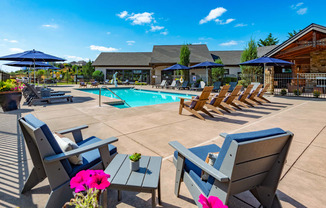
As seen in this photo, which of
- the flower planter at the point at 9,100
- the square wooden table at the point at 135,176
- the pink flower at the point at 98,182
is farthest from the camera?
the flower planter at the point at 9,100

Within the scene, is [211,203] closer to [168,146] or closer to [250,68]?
[168,146]

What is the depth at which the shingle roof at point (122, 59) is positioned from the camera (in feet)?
94.0

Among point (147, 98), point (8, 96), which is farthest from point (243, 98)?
point (8, 96)

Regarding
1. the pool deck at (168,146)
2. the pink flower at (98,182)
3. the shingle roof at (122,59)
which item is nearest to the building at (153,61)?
the shingle roof at (122,59)

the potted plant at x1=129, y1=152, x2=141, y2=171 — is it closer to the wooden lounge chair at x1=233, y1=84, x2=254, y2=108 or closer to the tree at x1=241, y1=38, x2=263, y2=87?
the wooden lounge chair at x1=233, y1=84, x2=254, y2=108

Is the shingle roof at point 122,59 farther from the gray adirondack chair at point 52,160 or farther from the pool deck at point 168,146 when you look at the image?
the gray adirondack chair at point 52,160

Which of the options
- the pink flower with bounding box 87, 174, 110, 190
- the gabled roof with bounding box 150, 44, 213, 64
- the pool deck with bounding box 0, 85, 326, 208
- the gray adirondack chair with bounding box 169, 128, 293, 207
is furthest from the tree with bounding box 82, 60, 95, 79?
the pink flower with bounding box 87, 174, 110, 190

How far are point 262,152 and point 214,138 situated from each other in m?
2.56

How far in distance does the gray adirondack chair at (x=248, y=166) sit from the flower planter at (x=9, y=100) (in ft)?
26.2

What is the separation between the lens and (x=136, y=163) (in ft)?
5.70

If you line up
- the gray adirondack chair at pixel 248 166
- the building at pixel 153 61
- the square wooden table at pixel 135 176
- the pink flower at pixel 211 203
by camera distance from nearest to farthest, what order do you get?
the pink flower at pixel 211 203
the gray adirondack chair at pixel 248 166
the square wooden table at pixel 135 176
the building at pixel 153 61

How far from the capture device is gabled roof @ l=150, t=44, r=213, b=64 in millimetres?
25859

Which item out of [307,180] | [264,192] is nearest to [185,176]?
[264,192]

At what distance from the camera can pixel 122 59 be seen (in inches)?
1175
